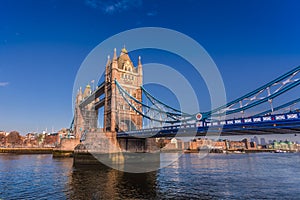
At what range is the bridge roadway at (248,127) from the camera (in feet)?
47.8

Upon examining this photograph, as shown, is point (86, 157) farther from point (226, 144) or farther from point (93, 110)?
point (226, 144)

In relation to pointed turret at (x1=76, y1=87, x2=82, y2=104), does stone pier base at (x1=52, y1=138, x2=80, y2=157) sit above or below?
below

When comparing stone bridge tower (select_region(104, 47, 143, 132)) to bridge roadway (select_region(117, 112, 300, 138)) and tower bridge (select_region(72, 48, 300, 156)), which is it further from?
bridge roadway (select_region(117, 112, 300, 138))

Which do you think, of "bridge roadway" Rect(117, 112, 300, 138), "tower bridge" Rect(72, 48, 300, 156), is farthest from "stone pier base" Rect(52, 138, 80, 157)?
"bridge roadway" Rect(117, 112, 300, 138)

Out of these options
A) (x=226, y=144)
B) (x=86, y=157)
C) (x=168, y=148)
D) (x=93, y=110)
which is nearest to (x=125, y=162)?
(x=86, y=157)

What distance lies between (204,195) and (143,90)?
29.1m

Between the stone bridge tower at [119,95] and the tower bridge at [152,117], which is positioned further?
the stone bridge tower at [119,95]

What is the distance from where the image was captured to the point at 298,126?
1410cm

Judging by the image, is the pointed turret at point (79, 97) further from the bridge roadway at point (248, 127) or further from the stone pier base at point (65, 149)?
the bridge roadway at point (248, 127)

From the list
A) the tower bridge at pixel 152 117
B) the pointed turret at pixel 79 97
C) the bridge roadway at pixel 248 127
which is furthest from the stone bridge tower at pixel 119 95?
the pointed turret at pixel 79 97

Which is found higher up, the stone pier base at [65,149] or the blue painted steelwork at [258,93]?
the blue painted steelwork at [258,93]

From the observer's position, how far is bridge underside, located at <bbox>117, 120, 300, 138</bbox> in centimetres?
1513

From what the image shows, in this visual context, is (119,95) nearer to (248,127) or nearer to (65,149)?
(248,127)

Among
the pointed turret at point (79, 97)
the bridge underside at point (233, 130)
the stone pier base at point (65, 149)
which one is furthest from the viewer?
the pointed turret at point (79, 97)
